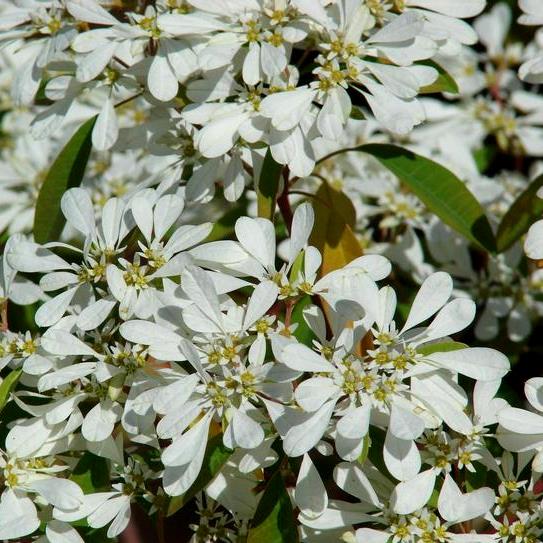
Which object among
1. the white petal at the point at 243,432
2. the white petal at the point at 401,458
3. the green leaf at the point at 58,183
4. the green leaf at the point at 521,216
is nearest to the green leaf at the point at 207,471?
the white petal at the point at 243,432

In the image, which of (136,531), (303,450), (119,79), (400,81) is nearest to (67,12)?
(119,79)

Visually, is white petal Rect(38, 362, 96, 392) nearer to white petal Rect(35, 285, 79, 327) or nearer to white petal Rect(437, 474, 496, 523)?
white petal Rect(35, 285, 79, 327)

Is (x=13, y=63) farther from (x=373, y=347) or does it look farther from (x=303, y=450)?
(x=303, y=450)

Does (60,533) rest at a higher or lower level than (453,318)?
lower

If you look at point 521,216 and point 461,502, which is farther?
point 521,216

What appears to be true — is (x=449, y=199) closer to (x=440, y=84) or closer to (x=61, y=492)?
(x=440, y=84)

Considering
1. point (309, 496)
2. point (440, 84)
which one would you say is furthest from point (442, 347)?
point (440, 84)

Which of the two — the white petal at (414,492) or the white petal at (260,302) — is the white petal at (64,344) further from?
the white petal at (414,492)

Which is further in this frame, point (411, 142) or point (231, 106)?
point (411, 142)
